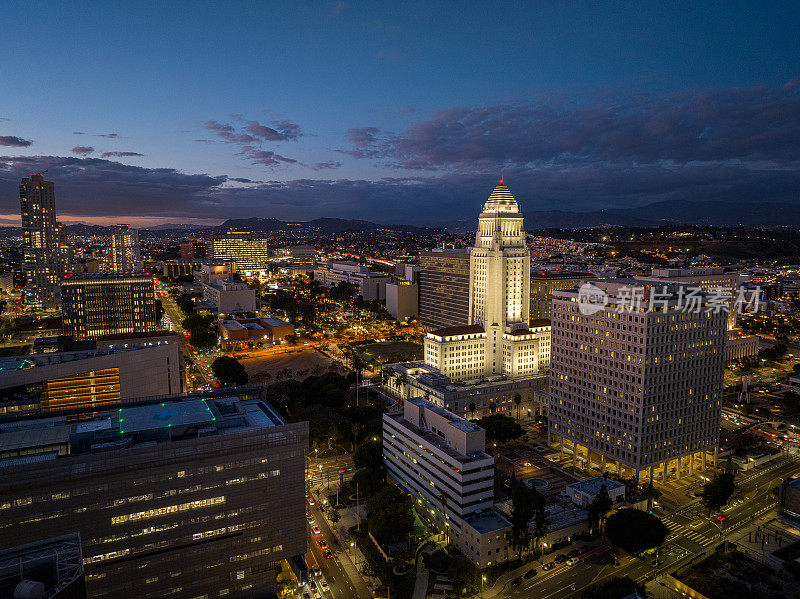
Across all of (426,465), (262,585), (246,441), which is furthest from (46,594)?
(426,465)

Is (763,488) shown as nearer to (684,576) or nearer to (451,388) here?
(684,576)

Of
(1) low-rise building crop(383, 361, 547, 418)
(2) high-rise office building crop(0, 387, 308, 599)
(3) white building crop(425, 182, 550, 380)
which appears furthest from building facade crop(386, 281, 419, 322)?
(2) high-rise office building crop(0, 387, 308, 599)

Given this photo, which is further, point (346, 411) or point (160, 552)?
point (346, 411)

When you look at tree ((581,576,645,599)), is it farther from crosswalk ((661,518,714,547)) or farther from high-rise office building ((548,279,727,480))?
high-rise office building ((548,279,727,480))

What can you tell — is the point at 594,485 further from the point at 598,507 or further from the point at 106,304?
the point at 106,304

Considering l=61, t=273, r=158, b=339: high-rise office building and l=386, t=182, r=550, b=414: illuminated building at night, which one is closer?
l=386, t=182, r=550, b=414: illuminated building at night
